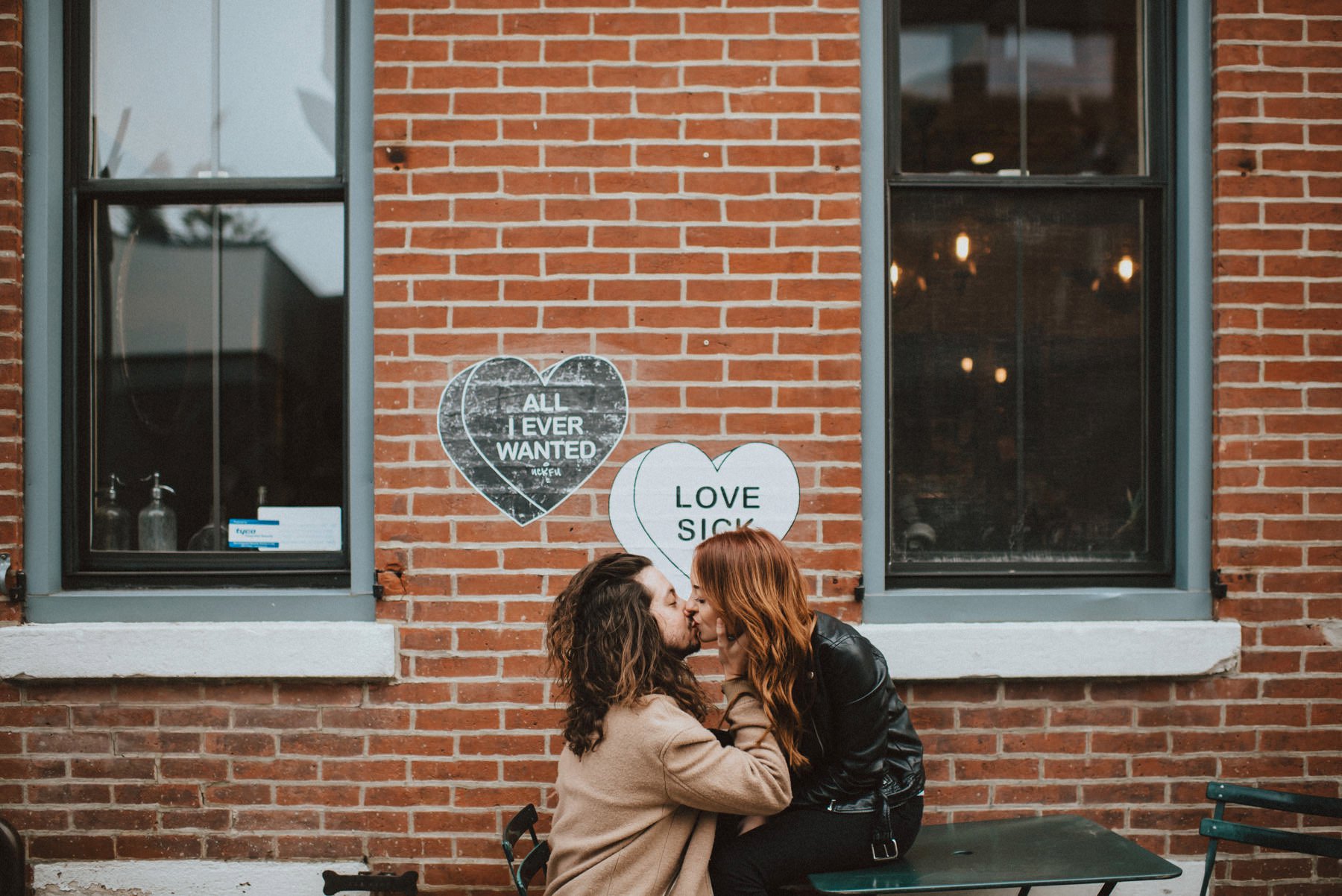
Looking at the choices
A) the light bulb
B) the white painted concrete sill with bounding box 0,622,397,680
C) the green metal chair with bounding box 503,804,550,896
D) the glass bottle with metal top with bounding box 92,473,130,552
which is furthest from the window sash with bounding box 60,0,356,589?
the light bulb

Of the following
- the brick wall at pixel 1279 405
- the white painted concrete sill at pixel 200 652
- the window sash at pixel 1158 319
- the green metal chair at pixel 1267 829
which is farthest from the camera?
the window sash at pixel 1158 319

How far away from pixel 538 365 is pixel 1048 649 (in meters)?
1.97

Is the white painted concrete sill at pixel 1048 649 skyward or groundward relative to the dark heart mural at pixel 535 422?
groundward

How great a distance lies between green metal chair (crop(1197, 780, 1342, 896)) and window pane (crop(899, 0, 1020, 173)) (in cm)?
221

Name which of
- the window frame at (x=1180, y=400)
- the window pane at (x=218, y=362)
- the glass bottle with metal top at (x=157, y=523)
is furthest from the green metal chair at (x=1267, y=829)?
the glass bottle with metal top at (x=157, y=523)

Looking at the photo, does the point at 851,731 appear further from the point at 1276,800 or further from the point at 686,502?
the point at 1276,800

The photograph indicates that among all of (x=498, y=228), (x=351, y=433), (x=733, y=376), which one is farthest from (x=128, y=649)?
(x=733, y=376)

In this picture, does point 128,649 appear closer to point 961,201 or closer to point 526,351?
point 526,351

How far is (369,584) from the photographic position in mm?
3121

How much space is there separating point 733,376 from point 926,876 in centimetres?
161

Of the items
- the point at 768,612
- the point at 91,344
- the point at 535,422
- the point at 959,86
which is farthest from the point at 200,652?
the point at 959,86

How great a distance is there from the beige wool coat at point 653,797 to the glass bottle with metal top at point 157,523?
72.0 inches

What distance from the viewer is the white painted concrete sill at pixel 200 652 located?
302 cm

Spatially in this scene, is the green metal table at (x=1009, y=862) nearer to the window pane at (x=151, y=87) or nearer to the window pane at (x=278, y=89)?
the window pane at (x=278, y=89)
